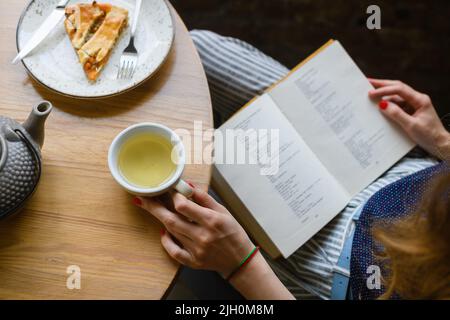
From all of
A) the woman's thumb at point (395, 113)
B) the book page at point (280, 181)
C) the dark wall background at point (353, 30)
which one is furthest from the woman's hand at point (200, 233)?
the dark wall background at point (353, 30)

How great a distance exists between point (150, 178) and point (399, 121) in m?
0.53

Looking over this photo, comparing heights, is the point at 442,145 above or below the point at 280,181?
above

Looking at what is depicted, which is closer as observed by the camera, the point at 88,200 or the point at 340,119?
the point at 88,200

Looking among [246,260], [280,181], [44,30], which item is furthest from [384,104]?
[44,30]

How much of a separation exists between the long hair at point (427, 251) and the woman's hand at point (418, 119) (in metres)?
0.26

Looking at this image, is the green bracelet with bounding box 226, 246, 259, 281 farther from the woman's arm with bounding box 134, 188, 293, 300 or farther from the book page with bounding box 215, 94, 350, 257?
the book page with bounding box 215, 94, 350, 257

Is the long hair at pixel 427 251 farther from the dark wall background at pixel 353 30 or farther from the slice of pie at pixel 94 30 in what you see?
the dark wall background at pixel 353 30

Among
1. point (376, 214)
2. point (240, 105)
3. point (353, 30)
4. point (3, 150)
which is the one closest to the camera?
point (3, 150)

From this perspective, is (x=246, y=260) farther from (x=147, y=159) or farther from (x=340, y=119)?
(x=340, y=119)

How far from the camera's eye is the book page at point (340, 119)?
2.80 ft

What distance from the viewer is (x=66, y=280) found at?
59cm

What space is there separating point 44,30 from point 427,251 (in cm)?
68

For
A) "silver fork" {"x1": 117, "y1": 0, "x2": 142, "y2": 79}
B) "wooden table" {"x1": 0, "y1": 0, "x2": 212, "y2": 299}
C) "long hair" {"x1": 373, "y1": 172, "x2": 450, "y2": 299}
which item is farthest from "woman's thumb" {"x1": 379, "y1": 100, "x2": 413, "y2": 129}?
"silver fork" {"x1": 117, "y1": 0, "x2": 142, "y2": 79}

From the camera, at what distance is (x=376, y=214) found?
2.52 feet
